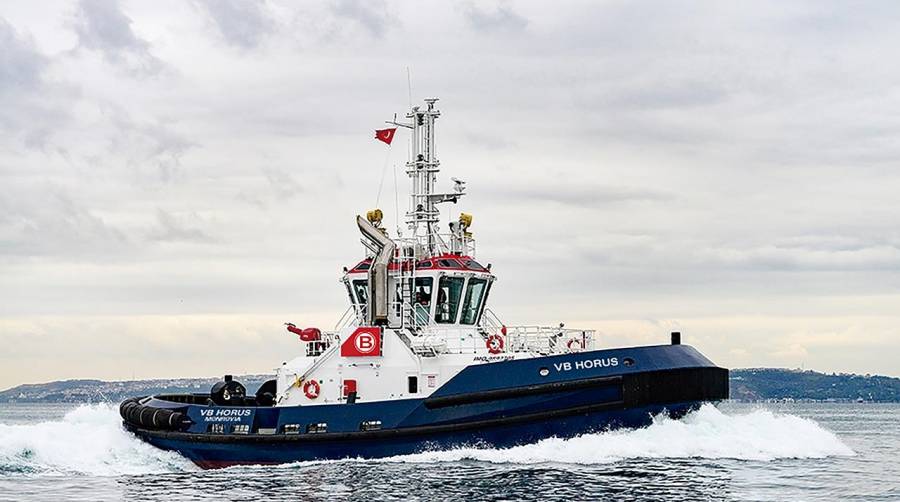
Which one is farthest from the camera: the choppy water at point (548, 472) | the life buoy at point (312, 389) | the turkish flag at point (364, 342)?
the life buoy at point (312, 389)

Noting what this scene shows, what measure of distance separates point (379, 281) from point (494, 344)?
111 inches

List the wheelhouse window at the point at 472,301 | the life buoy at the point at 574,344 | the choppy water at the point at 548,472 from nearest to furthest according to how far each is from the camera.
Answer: the choppy water at the point at 548,472 → the life buoy at the point at 574,344 → the wheelhouse window at the point at 472,301

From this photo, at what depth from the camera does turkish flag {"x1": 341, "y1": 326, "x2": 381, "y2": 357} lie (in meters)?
23.9

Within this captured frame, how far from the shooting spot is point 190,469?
25.4m

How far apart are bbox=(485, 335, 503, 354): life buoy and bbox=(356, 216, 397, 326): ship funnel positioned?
2.32 meters

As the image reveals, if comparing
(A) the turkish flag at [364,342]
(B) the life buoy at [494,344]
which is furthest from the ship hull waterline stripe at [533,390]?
(A) the turkish flag at [364,342]

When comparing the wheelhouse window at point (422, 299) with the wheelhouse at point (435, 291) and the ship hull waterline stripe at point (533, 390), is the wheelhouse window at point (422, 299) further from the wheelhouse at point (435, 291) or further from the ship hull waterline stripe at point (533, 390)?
the ship hull waterline stripe at point (533, 390)

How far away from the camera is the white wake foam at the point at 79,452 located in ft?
84.7

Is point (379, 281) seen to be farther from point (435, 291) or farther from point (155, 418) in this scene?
point (155, 418)

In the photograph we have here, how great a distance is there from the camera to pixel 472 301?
25.2 meters

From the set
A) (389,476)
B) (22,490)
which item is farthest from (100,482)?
(389,476)

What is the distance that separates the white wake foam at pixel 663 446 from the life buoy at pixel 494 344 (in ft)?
7.77

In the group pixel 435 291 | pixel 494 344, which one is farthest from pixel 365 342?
pixel 494 344

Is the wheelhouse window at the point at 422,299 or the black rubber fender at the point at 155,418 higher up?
the wheelhouse window at the point at 422,299
